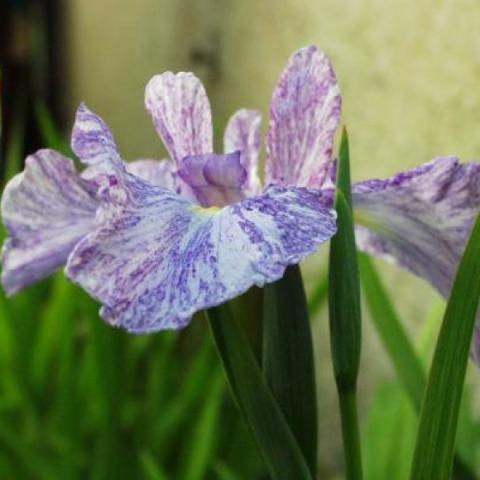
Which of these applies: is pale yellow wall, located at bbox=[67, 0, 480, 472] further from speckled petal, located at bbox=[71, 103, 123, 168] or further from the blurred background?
speckled petal, located at bbox=[71, 103, 123, 168]

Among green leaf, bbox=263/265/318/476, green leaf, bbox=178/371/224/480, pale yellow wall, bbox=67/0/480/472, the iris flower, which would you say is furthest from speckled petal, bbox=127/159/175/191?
green leaf, bbox=178/371/224/480

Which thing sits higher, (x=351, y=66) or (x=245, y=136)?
(x=351, y=66)

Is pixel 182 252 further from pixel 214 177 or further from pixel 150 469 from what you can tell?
pixel 150 469

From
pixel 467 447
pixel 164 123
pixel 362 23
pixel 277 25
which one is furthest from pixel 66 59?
pixel 164 123

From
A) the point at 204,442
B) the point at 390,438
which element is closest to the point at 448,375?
the point at 390,438

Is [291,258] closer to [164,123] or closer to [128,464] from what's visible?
[164,123]
